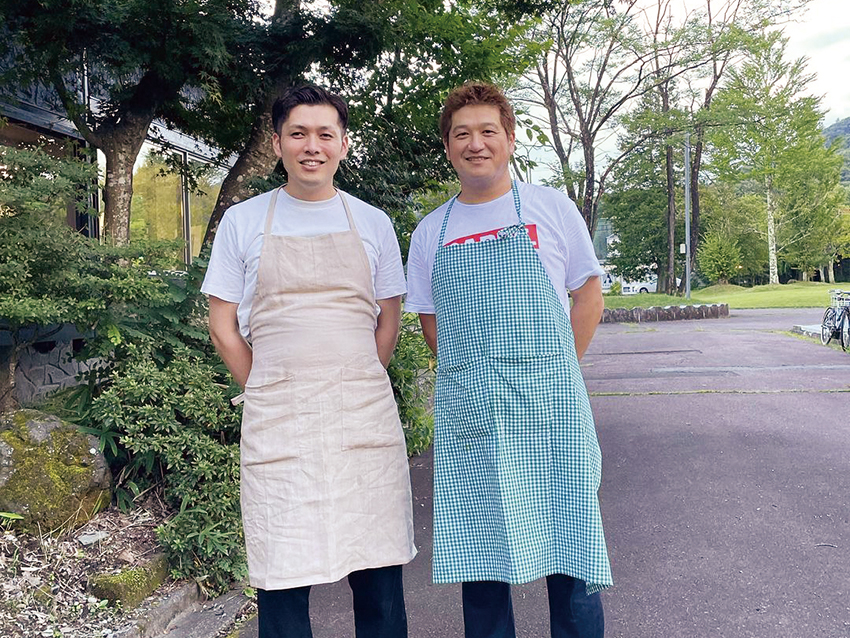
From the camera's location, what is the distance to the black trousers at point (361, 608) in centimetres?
219

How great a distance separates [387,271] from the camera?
241 centimetres

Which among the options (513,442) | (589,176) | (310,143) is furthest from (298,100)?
(589,176)

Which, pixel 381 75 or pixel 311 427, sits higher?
pixel 381 75

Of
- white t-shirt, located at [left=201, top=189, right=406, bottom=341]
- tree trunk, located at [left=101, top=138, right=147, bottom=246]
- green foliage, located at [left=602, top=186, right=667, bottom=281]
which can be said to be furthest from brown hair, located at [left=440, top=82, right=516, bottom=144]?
green foliage, located at [left=602, top=186, right=667, bottom=281]

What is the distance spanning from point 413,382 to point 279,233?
3405mm

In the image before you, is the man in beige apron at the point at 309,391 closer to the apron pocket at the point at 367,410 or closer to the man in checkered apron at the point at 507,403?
the apron pocket at the point at 367,410

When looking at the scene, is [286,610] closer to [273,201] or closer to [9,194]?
[273,201]

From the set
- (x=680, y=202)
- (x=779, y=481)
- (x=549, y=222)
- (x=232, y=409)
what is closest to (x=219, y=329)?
(x=549, y=222)

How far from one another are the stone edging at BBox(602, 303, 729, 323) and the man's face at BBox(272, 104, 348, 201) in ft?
68.7

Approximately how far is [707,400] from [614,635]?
19.0ft

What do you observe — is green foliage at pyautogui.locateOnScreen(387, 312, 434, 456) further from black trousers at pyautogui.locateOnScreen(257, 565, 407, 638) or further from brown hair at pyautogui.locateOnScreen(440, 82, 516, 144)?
brown hair at pyautogui.locateOnScreen(440, 82, 516, 144)

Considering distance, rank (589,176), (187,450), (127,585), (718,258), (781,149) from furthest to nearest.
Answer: (718,258) < (781,149) < (589,176) < (187,450) < (127,585)

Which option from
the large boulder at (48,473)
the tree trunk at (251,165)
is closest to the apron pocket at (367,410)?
the large boulder at (48,473)

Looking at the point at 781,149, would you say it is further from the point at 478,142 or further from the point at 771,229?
the point at 478,142
